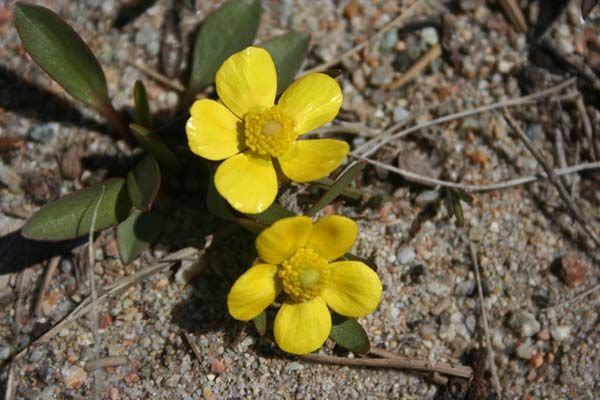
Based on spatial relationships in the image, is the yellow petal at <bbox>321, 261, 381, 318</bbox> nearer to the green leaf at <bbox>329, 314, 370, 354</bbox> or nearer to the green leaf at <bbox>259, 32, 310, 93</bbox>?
the green leaf at <bbox>329, 314, 370, 354</bbox>

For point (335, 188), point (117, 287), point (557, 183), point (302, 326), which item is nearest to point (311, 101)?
point (335, 188)


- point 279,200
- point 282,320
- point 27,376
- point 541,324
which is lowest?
point 541,324

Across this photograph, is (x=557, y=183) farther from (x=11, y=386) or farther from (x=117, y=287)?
(x=11, y=386)

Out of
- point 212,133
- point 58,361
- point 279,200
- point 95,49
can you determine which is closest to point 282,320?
point 279,200

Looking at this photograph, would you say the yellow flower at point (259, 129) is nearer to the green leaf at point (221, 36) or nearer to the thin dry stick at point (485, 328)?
the green leaf at point (221, 36)

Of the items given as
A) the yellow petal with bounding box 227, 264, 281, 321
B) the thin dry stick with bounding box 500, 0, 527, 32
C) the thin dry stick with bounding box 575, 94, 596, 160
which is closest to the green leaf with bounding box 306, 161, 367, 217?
the yellow petal with bounding box 227, 264, 281, 321

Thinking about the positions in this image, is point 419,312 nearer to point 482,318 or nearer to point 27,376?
point 482,318
